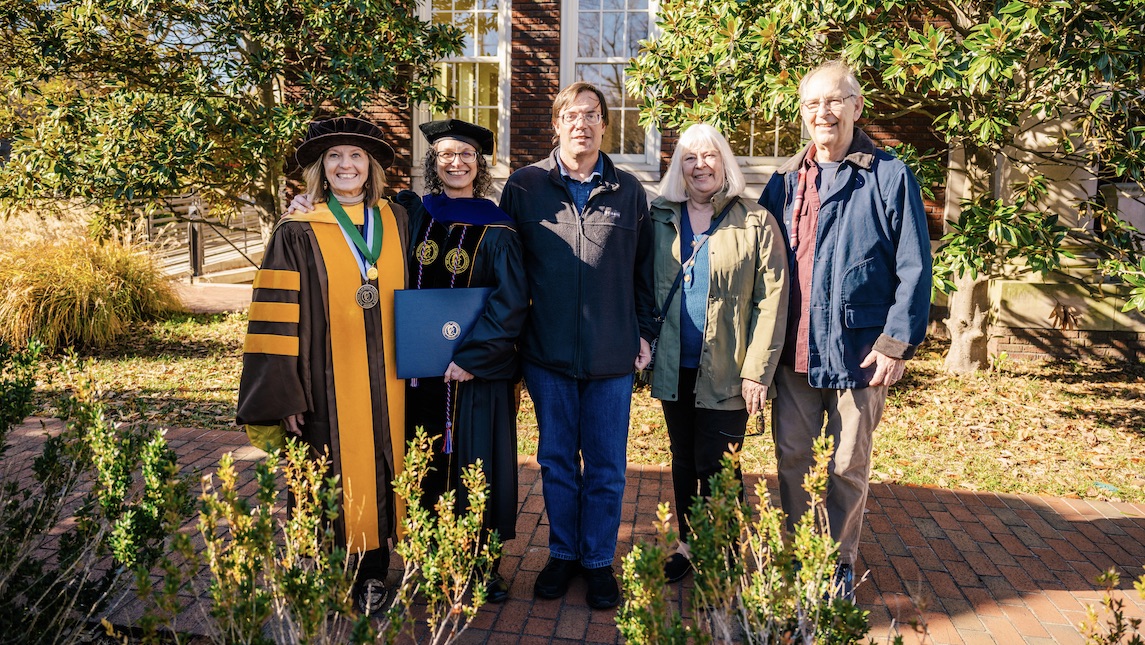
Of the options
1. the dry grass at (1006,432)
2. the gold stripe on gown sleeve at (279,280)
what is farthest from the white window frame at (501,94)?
the gold stripe on gown sleeve at (279,280)

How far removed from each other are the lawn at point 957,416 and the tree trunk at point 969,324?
0.67 feet

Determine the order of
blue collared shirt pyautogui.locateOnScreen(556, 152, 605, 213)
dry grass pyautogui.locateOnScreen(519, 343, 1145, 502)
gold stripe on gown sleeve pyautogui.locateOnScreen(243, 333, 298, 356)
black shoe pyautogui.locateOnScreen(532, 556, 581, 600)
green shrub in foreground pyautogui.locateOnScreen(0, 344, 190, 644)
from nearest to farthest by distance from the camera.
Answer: green shrub in foreground pyautogui.locateOnScreen(0, 344, 190, 644), gold stripe on gown sleeve pyautogui.locateOnScreen(243, 333, 298, 356), blue collared shirt pyautogui.locateOnScreen(556, 152, 605, 213), black shoe pyautogui.locateOnScreen(532, 556, 581, 600), dry grass pyautogui.locateOnScreen(519, 343, 1145, 502)

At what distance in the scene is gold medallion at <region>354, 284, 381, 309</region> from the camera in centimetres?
310

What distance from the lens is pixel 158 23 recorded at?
8359 mm

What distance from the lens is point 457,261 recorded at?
3.23 metres

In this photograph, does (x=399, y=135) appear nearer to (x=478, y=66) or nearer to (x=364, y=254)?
(x=478, y=66)

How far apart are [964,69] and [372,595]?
15.2 feet

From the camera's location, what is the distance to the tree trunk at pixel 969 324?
793 cm

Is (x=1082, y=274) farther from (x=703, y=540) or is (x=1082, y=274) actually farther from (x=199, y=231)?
(x=199, y=231)

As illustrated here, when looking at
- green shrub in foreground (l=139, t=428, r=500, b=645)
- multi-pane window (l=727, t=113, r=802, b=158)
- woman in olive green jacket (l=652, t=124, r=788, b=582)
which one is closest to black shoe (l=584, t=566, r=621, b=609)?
woman in olive green jacket (l=652, t=124, r=788, b=582)

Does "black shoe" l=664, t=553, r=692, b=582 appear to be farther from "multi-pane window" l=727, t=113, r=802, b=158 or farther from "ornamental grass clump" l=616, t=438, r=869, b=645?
"multi-pane window" l=727, t=113, r=802, b=158

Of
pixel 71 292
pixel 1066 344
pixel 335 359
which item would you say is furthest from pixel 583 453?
pixel 71 292

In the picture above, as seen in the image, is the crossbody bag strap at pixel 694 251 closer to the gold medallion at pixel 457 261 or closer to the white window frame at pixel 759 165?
the gold medallion at pixel 457 261

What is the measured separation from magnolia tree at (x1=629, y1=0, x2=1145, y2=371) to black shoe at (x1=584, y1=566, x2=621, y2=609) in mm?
3640
